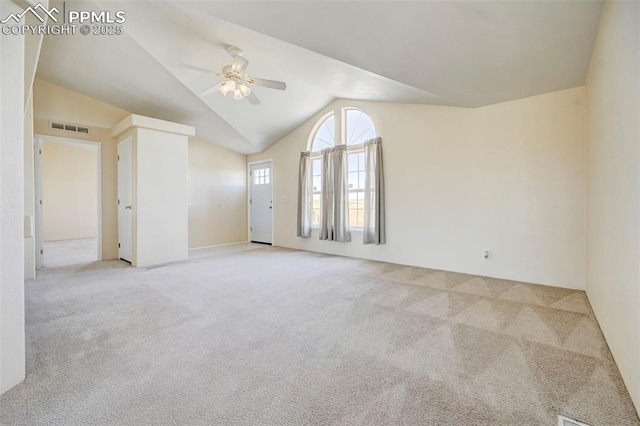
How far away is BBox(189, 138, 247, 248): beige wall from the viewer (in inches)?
249

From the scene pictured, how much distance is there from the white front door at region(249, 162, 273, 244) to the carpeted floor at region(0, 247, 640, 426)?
3.77 metres

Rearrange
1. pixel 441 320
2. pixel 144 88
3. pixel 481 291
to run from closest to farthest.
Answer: pixel 441 320
pixel 481 291
pixel 144 88

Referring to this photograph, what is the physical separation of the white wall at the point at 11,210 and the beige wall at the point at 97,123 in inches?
164

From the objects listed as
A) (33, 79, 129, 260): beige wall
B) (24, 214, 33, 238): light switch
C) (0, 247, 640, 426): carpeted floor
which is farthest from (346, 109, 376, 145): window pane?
(24, 214, 33, 238): light switch

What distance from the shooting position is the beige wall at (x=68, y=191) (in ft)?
24.3

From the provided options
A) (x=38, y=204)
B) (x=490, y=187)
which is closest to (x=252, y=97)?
(x=490, y=187)

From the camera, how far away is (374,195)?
15.7ft

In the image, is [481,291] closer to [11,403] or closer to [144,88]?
[11,403]

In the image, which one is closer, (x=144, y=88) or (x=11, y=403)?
(x=11, y=403)

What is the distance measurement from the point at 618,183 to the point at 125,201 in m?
6.26

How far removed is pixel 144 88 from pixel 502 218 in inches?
228

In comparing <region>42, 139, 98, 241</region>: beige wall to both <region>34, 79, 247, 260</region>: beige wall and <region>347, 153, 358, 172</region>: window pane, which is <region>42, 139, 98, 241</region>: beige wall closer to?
<region>34, 79, 247, 260</region>: beige wall

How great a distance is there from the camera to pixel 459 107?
3.91 metres

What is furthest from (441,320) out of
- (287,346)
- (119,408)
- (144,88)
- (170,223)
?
(144,88)
